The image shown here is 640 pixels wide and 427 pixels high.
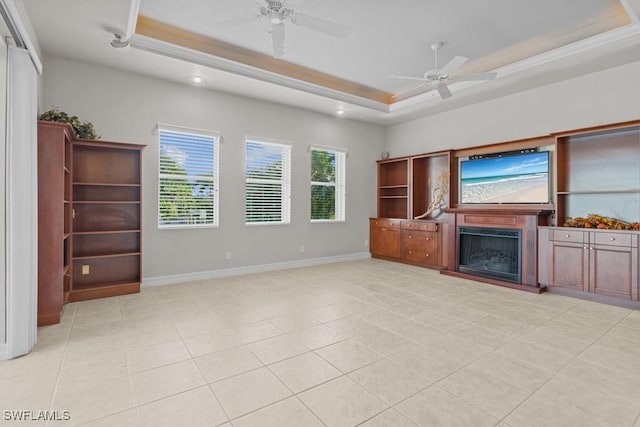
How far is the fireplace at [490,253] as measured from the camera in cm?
485

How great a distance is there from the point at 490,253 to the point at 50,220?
5.84 m

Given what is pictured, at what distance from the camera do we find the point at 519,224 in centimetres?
478

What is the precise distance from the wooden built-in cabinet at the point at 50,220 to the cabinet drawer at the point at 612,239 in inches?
242

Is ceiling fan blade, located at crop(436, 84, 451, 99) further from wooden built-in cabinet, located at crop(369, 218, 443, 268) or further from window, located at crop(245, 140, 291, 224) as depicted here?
window, located at crop(245, 140, 291, 224)

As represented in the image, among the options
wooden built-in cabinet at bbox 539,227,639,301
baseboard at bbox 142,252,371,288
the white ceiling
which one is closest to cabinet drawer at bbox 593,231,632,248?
wooden built-in cabinet at bbox 539,227,639,301

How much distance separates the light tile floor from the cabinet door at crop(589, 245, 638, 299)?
24cm

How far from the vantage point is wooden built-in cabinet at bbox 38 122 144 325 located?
376 cm

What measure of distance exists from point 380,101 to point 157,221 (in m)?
4.49

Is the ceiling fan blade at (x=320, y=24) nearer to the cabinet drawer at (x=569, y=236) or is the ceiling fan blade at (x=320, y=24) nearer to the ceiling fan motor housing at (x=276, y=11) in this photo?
the ceiling fan motor housing at (x=276, y=11)

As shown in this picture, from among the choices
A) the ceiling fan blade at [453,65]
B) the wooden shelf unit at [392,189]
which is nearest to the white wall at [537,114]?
the wooden shelf unit at [392,189]

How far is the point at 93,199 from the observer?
4.20 metres

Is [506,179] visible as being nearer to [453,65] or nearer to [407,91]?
[407,91]

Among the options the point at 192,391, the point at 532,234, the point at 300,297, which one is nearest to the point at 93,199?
the point at 300,297

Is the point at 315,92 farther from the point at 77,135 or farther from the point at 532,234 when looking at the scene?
the point at 532,234
